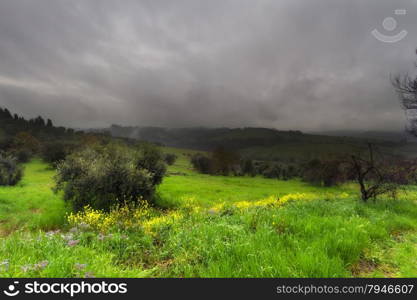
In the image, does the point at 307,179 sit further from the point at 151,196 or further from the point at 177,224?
the point at 177,224

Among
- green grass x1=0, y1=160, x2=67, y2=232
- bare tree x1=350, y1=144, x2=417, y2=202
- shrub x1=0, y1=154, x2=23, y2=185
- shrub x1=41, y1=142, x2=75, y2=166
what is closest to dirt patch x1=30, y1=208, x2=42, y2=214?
green grass x1=0, y1=160, x2=67, y2=232

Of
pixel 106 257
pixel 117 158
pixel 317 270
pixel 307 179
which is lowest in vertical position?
pixel 307 179

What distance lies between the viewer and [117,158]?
58.9ft

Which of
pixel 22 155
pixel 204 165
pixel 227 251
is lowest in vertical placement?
pixel 204 165

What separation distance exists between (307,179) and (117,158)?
6408 centimetres

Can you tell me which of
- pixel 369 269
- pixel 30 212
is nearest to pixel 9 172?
pixel 30 212

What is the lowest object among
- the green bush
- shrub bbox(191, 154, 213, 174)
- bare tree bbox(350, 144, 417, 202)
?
shrub bbox(191, 154, 213, 174)

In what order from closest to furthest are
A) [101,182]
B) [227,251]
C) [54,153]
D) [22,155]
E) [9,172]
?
1. [227,251]
2. [101,182]
3. [9,172]
4. [54,153]
5. [22,155]

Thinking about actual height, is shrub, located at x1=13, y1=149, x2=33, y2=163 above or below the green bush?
below

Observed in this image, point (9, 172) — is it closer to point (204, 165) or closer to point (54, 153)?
point (54, 153)

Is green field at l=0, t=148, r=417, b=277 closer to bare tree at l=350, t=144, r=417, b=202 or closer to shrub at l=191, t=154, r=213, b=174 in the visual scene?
bare tree at l=350, t=144, r=417, b=202

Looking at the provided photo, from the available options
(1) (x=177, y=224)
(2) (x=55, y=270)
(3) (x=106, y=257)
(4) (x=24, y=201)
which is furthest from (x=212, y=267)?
(4) (x=24, y=201)

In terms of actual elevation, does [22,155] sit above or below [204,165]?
above

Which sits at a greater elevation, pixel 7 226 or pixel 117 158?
pixel 117 158
